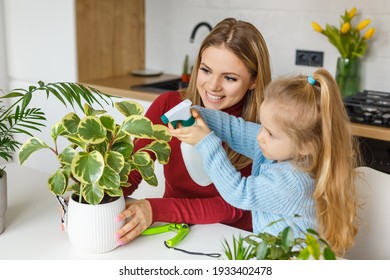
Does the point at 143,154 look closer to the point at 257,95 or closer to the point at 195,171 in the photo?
the point at 195,171

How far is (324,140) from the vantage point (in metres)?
1.30

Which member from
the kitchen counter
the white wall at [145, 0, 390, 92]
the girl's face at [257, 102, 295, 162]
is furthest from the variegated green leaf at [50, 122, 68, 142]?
the white wall at [145, 0, 390, 92]

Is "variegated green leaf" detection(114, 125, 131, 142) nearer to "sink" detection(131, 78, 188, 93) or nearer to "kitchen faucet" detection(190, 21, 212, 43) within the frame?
"sink" detection(131, 78, 188, 93)

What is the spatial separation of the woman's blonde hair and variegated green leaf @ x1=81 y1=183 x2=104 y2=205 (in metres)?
0.56

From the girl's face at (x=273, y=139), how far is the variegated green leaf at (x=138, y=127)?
12.7 inches

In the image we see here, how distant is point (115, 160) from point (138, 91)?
1.72 m

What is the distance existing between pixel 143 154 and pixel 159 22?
2.27 m

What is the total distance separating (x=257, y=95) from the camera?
160 cm

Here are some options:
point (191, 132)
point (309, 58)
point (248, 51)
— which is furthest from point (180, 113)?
point (309, 58)

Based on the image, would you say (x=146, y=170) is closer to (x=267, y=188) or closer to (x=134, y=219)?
(x=134, y=219)

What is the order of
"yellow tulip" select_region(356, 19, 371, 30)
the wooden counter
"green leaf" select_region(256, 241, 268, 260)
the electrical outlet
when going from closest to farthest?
1. "green leaf" select_region(256, 241, 268, 260)
2. the wooden counter
3. "yellow tulip" select_region(356, 19, 371, 30)
4. the electrical outlet

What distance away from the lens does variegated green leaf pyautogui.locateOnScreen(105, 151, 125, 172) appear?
45.2 inches

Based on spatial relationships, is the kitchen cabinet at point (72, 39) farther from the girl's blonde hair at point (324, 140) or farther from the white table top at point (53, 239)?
the girl's blonde hair at point (324, 140)
